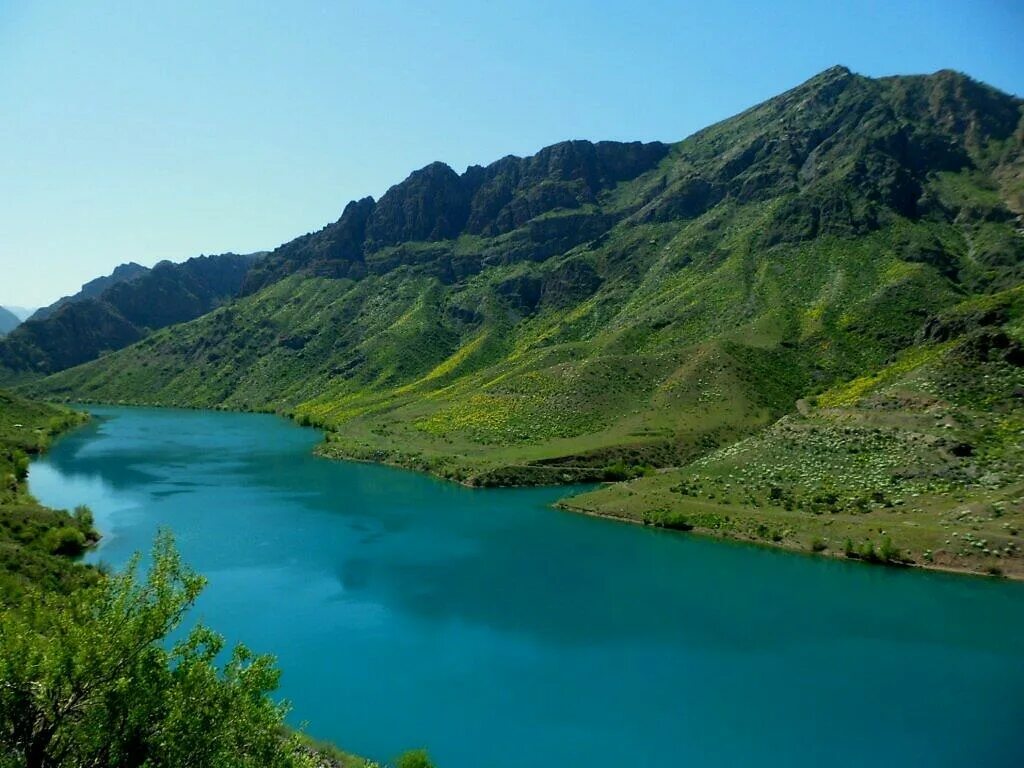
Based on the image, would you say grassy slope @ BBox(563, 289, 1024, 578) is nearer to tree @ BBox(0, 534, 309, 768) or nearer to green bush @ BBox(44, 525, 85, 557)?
green bush @ BBox(44, 525, 85, 557)

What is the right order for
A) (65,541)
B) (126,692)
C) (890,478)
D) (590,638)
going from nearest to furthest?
(126,692), (590,638), (65,541), (890,478)

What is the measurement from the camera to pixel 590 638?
2320 inches

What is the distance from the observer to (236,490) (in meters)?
115

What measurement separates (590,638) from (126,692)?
42.8m

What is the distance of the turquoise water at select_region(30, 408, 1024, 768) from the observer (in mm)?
43562

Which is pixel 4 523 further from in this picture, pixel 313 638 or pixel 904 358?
pixel 904 358

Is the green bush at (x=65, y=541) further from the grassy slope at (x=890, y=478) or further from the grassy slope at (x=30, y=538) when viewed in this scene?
the grassy slope at (x=890, y=478)

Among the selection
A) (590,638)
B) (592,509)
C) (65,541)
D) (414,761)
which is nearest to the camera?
(414,761)

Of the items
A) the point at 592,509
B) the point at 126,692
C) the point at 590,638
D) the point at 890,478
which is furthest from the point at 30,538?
the point at 890,478

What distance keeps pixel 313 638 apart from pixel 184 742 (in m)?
35.8

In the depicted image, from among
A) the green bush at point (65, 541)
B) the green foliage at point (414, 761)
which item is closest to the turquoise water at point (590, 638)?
the green bush at point (65, 541)

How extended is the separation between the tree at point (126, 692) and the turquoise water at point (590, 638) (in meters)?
2.44

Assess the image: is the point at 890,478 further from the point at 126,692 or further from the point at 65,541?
the point at 65,541

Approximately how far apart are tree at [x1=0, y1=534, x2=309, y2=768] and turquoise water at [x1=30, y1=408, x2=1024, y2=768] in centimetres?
244
